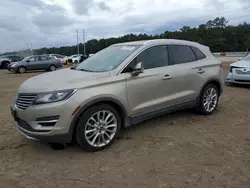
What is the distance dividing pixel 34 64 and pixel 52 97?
17.7m

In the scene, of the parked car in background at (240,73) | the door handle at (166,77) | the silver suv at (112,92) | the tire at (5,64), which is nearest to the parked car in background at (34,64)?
the tire at (5,64)

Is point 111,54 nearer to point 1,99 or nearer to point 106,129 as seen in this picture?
point 106,129

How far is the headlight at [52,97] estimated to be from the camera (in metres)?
3.21

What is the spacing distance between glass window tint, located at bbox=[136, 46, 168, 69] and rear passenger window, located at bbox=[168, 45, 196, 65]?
0.51ft

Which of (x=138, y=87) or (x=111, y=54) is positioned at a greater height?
(x=111, y=54)

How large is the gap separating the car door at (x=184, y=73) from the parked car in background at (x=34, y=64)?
17.0m

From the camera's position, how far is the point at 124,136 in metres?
4.22

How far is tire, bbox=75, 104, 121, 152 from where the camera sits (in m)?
3.41

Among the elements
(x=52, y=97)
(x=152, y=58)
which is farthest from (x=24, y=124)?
(x=152, y=58)

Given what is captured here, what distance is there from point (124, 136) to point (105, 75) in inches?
49.1

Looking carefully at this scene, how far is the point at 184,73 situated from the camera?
461 cm

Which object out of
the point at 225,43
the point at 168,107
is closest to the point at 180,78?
the point at 168,107

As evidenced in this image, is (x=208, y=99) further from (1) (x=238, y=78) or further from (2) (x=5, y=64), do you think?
(2) (x=5, y=64)

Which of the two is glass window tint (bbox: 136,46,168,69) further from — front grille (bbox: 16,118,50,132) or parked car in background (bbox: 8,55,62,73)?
parked car in background (bbox: 8,55,62,73)
